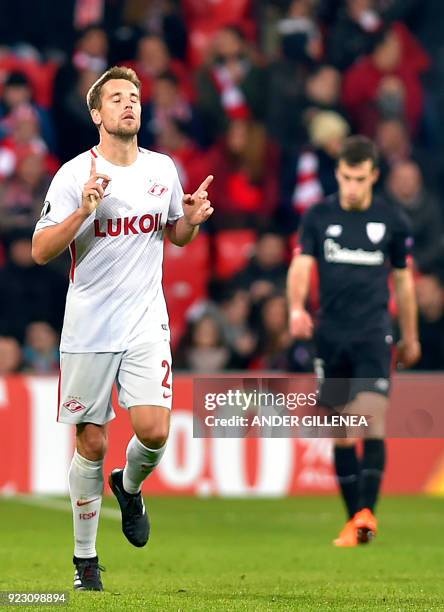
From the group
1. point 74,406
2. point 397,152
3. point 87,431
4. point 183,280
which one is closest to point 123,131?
point 74,406

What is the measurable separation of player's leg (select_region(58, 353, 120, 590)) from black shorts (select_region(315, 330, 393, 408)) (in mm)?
2938

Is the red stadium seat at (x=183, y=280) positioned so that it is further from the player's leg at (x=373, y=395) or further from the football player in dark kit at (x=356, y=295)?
the player's leg at (x=373, y=395)

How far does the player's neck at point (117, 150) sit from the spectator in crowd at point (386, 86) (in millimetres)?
9897

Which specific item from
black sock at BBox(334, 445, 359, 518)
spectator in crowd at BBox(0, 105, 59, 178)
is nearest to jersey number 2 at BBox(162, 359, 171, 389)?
black sock at BBox(334, 445, 359, 518)

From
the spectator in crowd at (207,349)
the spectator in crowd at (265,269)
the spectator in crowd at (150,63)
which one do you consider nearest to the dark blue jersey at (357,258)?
the spectator in crowd at (207,349)

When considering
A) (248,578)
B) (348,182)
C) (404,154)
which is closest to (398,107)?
(404,154)

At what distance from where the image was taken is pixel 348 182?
10352 mm

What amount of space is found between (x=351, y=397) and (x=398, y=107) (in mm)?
7559

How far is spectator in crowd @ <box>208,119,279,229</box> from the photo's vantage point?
54.2ft

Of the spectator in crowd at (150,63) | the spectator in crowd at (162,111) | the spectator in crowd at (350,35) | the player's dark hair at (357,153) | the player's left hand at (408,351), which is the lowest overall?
the player's left hand at (408,351)

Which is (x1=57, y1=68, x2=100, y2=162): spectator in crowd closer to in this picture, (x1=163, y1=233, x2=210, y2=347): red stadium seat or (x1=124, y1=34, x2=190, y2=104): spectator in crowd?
(x1=124, y1=34, x2=190, y2=104): spectator in crowd

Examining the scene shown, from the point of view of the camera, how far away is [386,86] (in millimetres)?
17266

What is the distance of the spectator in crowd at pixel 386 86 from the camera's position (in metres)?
17.3

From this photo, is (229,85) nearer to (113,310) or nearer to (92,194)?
(113,310)
